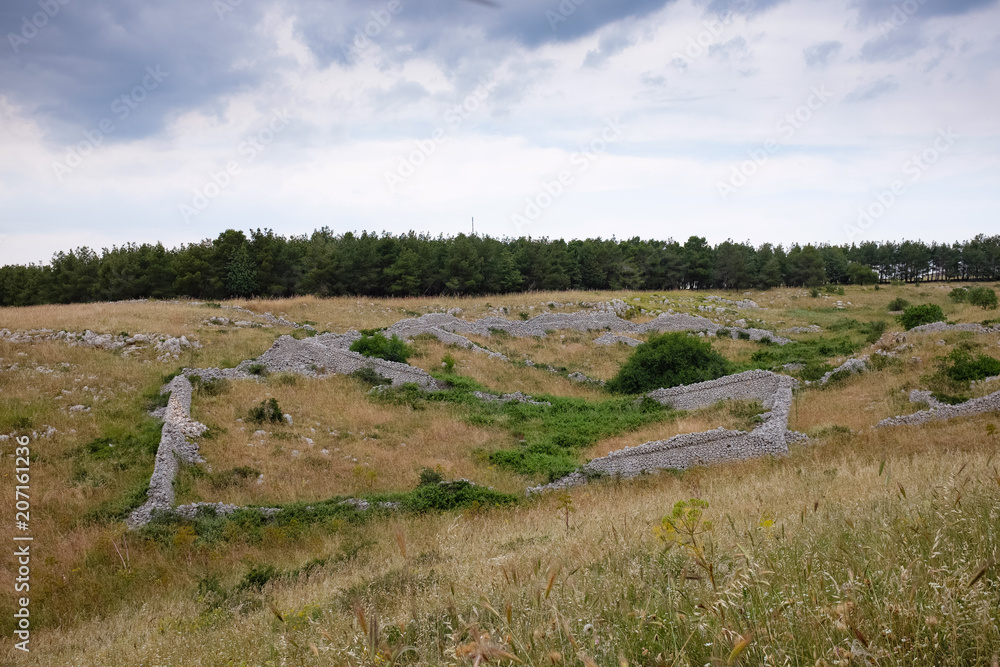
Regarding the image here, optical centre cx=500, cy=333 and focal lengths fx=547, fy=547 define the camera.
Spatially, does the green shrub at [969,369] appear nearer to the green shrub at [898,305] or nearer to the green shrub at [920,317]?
the green shrub at [920,317]

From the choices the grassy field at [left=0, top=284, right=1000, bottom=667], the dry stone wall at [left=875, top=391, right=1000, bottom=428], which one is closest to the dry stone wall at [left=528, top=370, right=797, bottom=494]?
the grassy field at [left=0, top=284, right=1000, bottom=667]

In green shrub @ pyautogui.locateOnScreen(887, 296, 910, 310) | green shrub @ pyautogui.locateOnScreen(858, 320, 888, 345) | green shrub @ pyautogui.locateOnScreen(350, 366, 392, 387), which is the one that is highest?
green shrub @ pyautogui.locateOnScreen(887, 296, 910, 310)

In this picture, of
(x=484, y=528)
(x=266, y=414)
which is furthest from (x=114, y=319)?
(x=484, y=528)

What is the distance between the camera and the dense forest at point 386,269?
52.1 metres

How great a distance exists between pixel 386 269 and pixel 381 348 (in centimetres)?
2903

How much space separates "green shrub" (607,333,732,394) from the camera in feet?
81.7

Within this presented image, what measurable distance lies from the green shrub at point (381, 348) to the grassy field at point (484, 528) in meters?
1.14

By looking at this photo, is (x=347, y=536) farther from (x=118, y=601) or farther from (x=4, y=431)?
(x=4, y=431)

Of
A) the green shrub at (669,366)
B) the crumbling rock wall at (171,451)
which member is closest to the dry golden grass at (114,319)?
the crumbling rock wall at (171,451)

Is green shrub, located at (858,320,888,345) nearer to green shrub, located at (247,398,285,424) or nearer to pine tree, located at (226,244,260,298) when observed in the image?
green shrub, located at (247,398,285,424)

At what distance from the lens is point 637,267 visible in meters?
70.8

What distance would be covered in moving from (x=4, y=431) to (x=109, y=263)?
5133 centimetres

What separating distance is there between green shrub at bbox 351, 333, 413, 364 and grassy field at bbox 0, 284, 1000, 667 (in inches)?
44.9

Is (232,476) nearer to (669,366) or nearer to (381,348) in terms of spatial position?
(381,348)
